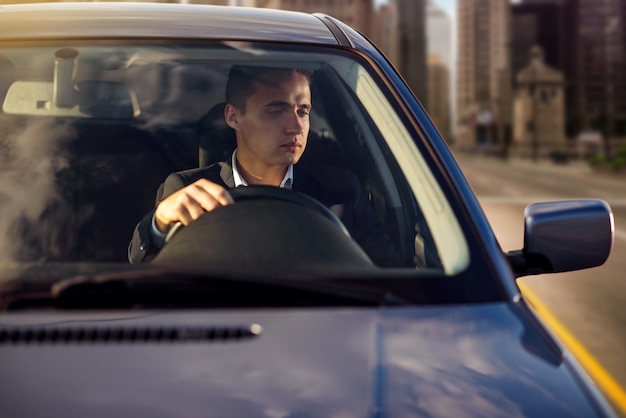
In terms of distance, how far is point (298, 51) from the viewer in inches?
108

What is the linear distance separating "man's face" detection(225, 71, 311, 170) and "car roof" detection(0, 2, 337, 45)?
0.19m

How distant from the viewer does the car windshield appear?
2.49m

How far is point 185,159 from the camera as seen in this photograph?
11.5 ft

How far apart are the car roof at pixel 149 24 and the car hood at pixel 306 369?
88cm

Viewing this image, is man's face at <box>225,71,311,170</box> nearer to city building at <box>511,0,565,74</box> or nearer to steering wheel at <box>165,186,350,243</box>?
steering wheel at <box>165,186,350,243</box>

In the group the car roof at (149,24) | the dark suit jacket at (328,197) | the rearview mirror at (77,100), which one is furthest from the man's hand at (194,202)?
the rearview mirror at (77,100)

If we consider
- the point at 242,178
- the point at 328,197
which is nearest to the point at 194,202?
the point at 242,178

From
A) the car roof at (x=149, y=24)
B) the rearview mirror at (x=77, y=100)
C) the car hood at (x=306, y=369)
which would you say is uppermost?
the car roof at (x=149, y=24)

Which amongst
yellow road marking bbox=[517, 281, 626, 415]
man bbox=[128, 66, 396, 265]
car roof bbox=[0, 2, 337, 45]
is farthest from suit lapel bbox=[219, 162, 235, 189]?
yellow road marking bbox=[517, 281, 626, 415]

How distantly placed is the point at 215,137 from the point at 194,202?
0.83m

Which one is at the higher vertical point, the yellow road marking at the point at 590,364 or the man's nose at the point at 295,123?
the man's nose at the point at 295,123

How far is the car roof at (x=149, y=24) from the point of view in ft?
8.86

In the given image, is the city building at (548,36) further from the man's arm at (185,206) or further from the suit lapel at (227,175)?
the man's arm at (185,206)

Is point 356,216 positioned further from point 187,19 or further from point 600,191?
point 600,191
